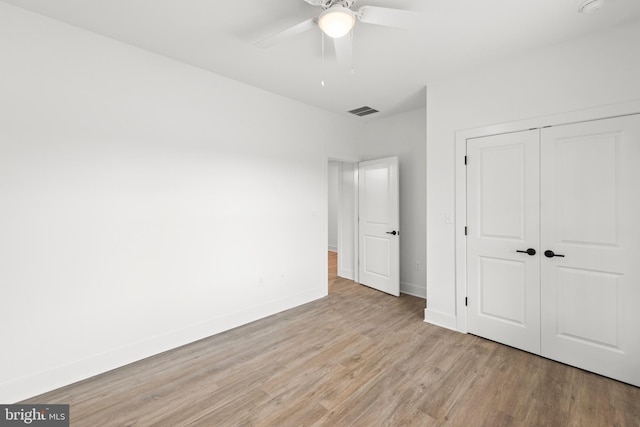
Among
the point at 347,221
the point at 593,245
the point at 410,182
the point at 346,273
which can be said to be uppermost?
the point at 410,182

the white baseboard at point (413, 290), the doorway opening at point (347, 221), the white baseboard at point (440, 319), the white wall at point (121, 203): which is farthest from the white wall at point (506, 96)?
the white wall at point (121, 203)

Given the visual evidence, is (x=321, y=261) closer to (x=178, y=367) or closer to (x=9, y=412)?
(x=178, y=367)

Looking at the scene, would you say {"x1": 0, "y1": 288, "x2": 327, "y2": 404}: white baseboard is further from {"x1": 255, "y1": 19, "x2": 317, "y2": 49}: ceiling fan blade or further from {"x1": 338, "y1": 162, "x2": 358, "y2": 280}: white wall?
{"x1": 255, "y1": 19, "x2": 317, "y2": 49}: ceiling fan blade

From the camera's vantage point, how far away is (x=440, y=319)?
3309mm

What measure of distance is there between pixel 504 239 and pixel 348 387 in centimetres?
209

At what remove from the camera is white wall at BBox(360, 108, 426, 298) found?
14.1 ft

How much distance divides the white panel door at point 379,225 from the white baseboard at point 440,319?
917mm

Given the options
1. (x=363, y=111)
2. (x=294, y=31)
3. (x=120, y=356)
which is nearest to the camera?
(x=294, y=31)

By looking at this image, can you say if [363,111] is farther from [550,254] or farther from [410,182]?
[550,254]

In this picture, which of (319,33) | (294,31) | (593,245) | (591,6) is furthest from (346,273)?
(591,6)

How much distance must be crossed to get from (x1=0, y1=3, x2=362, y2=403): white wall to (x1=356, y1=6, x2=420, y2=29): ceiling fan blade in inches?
77.5

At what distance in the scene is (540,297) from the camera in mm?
2658

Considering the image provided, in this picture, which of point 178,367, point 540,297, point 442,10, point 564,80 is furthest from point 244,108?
point 540,297

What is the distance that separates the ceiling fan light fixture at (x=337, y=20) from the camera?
5.71 feet
